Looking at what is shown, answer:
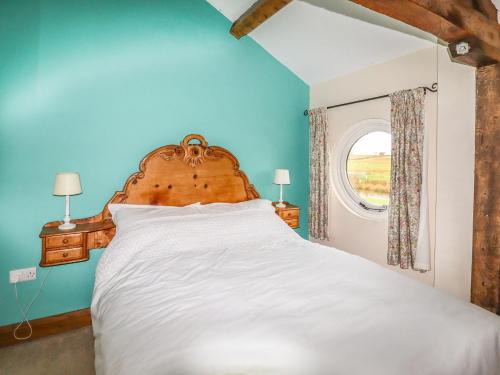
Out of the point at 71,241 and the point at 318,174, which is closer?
the point at 71,241

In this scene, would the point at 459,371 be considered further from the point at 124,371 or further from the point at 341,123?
the point at 341,123

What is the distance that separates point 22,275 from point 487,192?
3584 millimetres

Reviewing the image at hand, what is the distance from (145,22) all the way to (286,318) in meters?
2.81

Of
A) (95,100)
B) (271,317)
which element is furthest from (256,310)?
(95,100)

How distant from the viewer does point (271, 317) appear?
129 centimetres

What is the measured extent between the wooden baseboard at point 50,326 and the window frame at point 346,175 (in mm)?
2836

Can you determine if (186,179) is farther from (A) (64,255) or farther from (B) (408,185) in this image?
(B) (408,185)

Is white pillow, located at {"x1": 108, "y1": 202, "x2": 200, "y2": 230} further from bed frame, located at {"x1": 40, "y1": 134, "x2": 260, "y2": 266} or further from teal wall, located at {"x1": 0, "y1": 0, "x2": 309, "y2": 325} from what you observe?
teal wall, located at {"x1": 0, "y1": 0, "x2": 309, "y2": 325}

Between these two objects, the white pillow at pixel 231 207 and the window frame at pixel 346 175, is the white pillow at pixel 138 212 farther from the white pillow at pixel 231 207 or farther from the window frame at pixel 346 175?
the window frame at pixel 346 175

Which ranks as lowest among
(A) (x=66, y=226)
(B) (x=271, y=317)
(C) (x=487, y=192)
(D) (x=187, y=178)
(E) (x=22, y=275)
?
(E) (x=22, y=275)

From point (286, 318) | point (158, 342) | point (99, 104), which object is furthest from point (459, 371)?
point (99, 104)

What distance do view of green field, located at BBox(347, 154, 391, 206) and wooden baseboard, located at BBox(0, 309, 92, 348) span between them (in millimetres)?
3011

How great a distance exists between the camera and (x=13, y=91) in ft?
7.38

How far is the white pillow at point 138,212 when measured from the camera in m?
2.34
